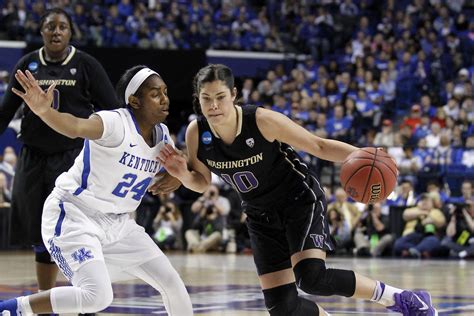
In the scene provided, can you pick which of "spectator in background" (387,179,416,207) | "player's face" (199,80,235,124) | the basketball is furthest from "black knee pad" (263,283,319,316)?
"spectator in background" (387,179,416,207)

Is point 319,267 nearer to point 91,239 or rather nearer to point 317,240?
point 317,240

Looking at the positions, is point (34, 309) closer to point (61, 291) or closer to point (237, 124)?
point (61, 291)

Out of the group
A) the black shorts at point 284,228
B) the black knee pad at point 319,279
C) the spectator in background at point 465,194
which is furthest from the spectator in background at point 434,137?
the black knee pad at point 319,279

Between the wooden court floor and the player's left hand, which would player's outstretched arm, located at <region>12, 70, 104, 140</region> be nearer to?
the player's left hand

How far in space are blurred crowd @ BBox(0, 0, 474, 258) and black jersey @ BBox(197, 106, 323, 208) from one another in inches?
253

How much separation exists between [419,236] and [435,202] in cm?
58

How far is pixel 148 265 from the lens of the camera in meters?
5.22

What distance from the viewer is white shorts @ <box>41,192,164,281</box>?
5027 millimetres

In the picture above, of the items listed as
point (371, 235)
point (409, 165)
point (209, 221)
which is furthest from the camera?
point (209, 221)

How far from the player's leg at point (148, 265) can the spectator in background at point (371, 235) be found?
928 cm

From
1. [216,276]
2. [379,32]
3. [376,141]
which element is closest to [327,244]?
[216,276]

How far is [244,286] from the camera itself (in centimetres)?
914

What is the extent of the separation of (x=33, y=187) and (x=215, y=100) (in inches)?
69.4

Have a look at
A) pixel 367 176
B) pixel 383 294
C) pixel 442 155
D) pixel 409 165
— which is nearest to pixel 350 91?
pixel 409 165
